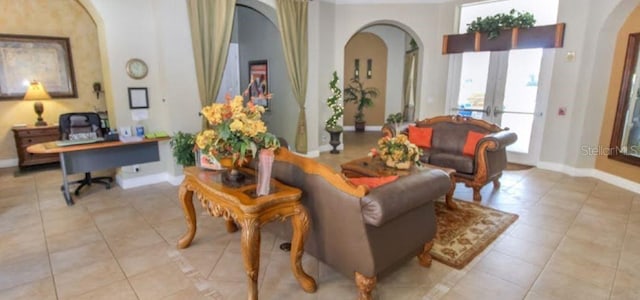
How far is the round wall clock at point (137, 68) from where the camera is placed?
14.8ft

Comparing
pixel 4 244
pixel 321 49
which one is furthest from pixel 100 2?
pixel 321 49

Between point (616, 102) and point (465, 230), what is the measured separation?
3.74 meters

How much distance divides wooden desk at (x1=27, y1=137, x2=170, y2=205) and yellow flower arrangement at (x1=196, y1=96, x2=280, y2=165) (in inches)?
97.7

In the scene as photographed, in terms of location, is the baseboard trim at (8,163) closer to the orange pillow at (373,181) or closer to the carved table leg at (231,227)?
the carved table leg at (231,227)

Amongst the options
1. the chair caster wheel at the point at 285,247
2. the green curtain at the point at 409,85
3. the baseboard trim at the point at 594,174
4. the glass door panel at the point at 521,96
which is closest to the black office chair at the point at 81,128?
the chair caster wheel at the point at 285,247

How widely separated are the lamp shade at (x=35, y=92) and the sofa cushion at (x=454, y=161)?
20.7 feet

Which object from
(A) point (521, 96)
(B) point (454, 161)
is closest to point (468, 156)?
(B) point (454, 161)

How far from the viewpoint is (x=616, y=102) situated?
5.06m

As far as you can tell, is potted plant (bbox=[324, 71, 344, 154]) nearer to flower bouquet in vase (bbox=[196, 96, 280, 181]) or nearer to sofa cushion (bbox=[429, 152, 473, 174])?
sofa cushion (bbox=[429, 152, 473, 174])

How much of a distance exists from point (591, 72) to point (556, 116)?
820 mm

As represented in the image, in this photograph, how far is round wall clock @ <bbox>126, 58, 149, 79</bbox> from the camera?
450 cm

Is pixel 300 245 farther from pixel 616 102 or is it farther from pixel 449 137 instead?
pixel 616 102

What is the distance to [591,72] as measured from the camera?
5.18 metres

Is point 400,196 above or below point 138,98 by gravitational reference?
below
